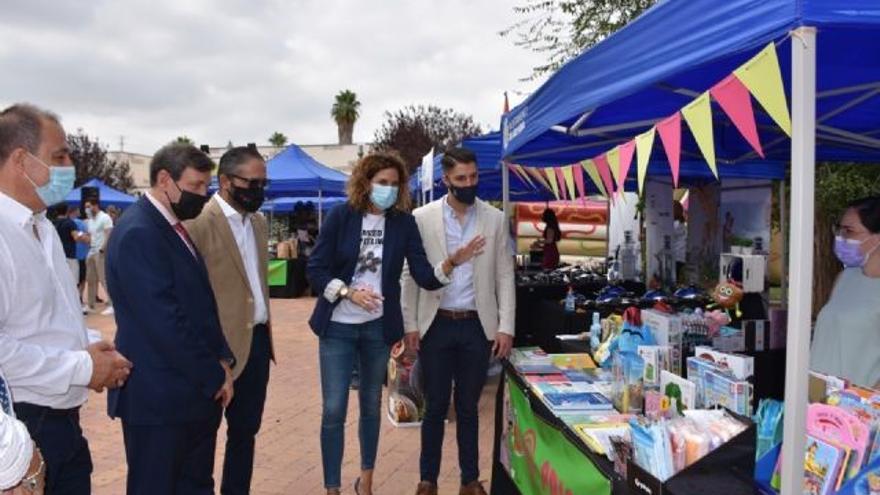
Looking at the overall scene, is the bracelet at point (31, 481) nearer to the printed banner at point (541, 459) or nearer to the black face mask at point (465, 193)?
the printed banner at point (541, 459)

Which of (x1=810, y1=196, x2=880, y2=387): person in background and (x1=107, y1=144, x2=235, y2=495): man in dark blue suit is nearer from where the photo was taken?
(x1=107, y1=144, x2=235, y2=495): man in dark blue suit

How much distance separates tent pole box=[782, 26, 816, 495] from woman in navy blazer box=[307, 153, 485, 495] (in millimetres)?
1866

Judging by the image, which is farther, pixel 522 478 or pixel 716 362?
pixel 522 478

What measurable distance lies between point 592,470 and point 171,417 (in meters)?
→ 1.54

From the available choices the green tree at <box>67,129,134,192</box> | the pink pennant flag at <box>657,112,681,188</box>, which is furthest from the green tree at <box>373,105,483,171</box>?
the pink pennant flag at <box>657,112,681,188</box>

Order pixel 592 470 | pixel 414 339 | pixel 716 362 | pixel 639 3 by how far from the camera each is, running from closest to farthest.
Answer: pixel 592 470 < pixel 716 362 < pixel 414 339 < pixel 639 3

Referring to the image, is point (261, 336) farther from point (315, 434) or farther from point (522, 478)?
point (315, 434)

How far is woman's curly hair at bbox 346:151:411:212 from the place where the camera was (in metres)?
3.57

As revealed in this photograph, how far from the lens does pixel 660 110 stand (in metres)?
3.94

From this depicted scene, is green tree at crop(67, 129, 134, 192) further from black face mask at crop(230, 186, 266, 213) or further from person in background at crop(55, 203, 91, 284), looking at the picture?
black face mask at crop(230, 186, 266, 213)

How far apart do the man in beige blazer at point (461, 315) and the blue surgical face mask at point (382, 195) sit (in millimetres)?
352

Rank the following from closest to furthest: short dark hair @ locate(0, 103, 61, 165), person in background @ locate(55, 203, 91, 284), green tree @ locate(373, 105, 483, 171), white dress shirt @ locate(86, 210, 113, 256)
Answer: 1. short dark hair @ locate(0, 103, 61, 165)
2. person in background @ locate(55, 203, 91, 284)
3. white dress shirt @ locate(86, 210, 113, 256)
4. green tree @ locate(373, 105, 483, 171)

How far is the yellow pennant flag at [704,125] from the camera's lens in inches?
76.5

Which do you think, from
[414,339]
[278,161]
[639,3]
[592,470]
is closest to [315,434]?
[414,339]
